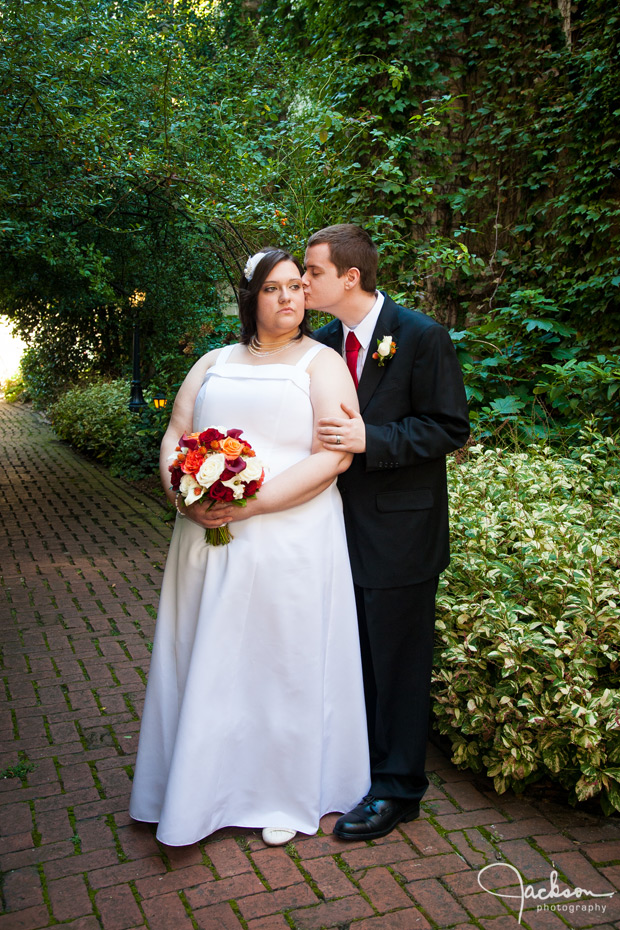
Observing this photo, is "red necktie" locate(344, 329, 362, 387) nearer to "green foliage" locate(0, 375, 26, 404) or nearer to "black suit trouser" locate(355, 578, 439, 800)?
"black suit trouser" locate(355, 578, 439, 800)

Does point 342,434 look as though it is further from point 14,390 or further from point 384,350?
point 14,390

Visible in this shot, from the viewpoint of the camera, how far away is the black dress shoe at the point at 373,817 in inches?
110

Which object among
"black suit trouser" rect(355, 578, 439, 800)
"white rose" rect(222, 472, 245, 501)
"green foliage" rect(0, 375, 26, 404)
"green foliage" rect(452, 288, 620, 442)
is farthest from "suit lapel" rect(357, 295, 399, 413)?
"green foliage" rect(0, 375, 26, 404)

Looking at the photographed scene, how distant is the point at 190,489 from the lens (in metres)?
2.56

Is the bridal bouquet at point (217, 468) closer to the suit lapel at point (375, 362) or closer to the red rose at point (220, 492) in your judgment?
the red rose at point (220, 492)

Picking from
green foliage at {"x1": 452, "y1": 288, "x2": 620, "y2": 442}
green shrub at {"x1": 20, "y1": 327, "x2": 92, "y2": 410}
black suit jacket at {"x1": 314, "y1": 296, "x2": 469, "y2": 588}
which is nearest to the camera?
black suit jacket at {"x1": 314, "y1": 296, "x2": 469, "y2": 588}

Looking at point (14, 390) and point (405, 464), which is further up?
point (405, 464)

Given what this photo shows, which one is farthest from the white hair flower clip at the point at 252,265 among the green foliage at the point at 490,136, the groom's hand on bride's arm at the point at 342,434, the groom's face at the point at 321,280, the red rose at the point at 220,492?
the green foliage at the point at 490,136

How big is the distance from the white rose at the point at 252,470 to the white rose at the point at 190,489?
0.15 meters

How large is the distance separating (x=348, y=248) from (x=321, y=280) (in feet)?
0.49

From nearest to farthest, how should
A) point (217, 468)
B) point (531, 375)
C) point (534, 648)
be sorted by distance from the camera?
point (217, 468)
point (534, 648)
point (531, 375)

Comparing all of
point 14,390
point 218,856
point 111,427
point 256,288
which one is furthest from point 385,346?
point 14,390

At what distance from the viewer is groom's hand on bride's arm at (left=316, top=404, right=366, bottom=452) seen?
263 cm

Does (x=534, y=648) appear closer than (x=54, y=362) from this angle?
Yes
